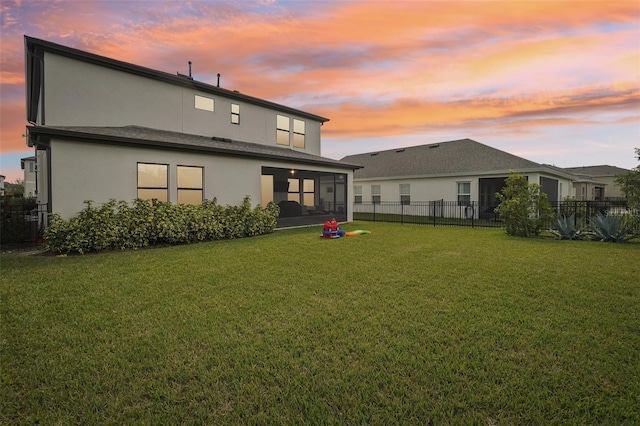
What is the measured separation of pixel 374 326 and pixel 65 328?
3.80 m

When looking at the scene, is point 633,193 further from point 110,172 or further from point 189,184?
point 110,172

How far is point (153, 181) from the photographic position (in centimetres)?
1077

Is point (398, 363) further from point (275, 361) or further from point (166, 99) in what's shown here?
point (166, 99)

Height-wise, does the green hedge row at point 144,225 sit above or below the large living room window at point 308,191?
below

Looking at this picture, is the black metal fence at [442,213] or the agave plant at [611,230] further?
the black metal fence at [442,213]

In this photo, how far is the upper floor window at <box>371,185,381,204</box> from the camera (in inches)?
997

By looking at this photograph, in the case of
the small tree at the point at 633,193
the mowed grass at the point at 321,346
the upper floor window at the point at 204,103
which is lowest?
the mowed grass at the point at 321,346

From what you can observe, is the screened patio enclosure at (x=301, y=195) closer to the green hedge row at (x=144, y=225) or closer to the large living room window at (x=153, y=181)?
the green hedge row at (x=144, y=225)

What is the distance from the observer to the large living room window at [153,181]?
413 inches

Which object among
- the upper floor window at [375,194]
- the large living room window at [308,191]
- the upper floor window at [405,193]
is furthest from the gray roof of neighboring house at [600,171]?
the large living room window at [308,191]

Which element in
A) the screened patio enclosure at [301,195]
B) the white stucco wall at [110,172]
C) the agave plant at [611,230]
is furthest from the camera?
the screened patio enclosure at [301,195]

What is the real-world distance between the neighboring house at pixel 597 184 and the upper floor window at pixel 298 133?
925 inches

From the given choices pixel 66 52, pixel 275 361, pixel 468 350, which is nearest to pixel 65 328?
pixel 275 361

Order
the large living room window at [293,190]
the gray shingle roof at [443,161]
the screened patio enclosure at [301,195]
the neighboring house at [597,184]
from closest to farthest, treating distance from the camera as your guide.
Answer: the screened patio enclosure at [301,195] < the gray shingle roof at [443,161] < the large living room window at [293,190] < the neighboring house at [597,184]
